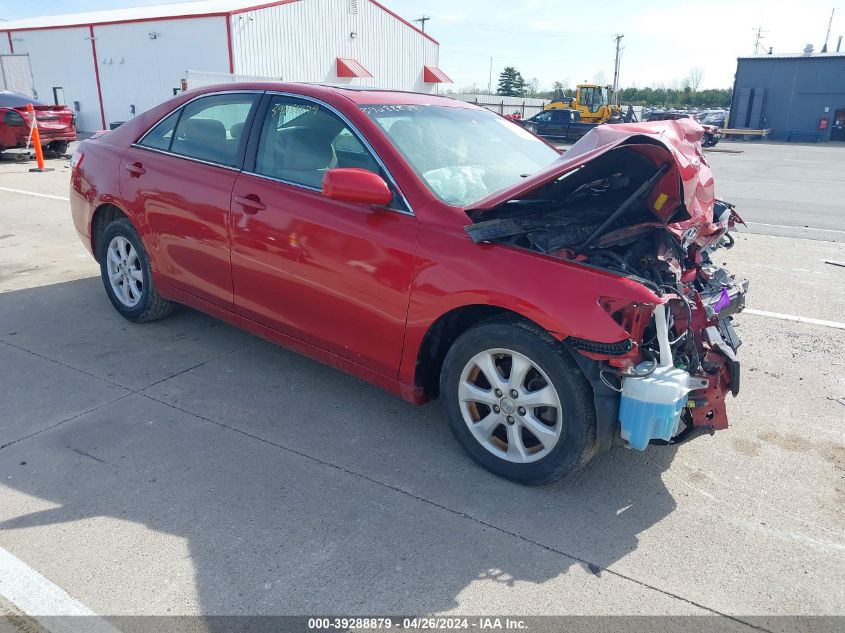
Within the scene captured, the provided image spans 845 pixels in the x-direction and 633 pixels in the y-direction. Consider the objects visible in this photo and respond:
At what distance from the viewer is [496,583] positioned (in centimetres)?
258

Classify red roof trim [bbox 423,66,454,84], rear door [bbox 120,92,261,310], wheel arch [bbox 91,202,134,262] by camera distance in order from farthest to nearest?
red roof trim [bbox 423,66,454,84] → wheel arch [bbox 91,202,134,262] → rear door [bbox 120,92,261,310]

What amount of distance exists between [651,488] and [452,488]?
3.19 feet

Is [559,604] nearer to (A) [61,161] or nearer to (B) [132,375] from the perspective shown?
(B) [132,375]

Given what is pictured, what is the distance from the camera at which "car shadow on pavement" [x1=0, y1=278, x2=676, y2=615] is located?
8.32ft

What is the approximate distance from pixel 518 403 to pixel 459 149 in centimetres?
161

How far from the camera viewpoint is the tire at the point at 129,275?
485 cm

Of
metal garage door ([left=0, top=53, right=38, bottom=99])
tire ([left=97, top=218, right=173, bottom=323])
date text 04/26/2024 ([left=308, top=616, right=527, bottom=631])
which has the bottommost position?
date text 04/26/2024 ([left=308, top=616, right=527, bottom=631])

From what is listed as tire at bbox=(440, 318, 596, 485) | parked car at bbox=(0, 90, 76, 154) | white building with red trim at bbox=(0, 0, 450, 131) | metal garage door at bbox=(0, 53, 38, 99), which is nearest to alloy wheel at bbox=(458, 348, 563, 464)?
tire at bbox=(440, 318, 596, 485)

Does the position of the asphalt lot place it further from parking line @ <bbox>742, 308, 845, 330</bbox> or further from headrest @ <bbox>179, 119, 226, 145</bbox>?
headrest @ <bbox>179, 119, 226, 145</bbox>

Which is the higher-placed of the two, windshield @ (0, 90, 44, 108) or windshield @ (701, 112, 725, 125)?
windshield @ (0, 90, 44, 108)

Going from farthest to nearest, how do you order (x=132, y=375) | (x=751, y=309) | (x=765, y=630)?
(x=751, y=309)
(x=132, y=375)
(x=765, y=630)

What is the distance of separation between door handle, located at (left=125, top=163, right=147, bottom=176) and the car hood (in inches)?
104

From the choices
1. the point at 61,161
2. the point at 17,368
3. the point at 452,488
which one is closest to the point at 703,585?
the point at 452,488

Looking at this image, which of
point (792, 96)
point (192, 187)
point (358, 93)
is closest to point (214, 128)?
point (192, 187)
